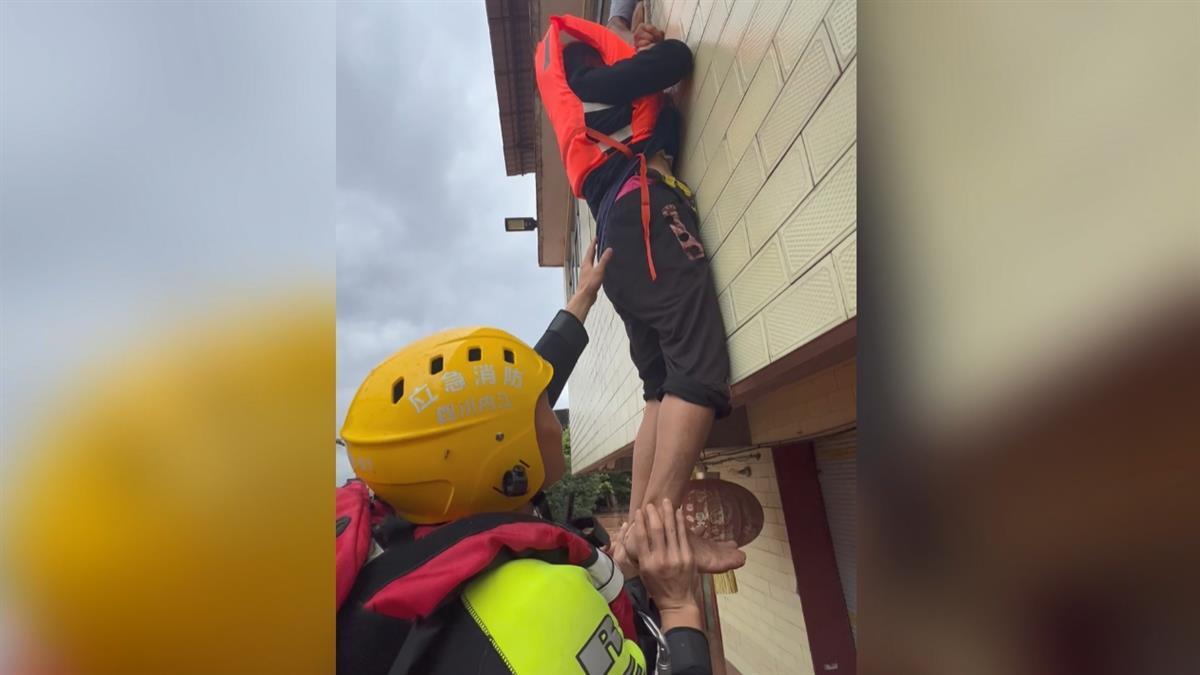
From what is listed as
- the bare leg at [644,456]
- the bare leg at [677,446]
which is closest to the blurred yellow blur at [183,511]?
the bare leg at [677,446]

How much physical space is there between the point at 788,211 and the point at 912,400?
1.31 meters

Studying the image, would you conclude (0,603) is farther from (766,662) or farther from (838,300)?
(766,662)

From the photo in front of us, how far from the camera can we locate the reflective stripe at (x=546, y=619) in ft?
3.62

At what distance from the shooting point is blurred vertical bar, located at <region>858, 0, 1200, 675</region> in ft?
0.74

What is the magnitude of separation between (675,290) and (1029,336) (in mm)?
1830

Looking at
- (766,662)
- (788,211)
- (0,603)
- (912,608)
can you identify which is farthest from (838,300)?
(766,662)

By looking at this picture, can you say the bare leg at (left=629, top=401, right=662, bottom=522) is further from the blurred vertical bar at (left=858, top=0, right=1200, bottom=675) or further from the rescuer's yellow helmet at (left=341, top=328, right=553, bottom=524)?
the blurred vertical bar at (left=858, top=0, right=1200, bottom=675)

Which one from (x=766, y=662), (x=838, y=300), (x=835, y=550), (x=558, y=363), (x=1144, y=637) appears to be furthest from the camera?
(x=766, y=662)

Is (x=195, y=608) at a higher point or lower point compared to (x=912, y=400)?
lower

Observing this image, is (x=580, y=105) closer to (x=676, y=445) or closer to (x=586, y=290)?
(x=586, y=290)

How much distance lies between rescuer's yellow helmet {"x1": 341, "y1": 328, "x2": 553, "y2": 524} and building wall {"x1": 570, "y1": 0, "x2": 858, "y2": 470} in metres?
0.70

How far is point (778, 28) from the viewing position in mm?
1592

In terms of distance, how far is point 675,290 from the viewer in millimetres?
2102

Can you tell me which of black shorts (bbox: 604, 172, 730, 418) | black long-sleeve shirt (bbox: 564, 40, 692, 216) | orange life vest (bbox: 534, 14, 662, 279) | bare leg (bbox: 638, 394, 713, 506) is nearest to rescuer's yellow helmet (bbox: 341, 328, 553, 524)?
bare leg (bbox: 638, 394, 713, 506)
